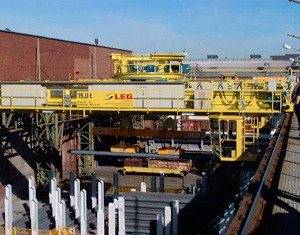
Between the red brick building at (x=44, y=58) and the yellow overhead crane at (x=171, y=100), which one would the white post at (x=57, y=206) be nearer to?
the yellow overhead crane at (x=171, y=100)

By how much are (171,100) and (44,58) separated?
11.4m

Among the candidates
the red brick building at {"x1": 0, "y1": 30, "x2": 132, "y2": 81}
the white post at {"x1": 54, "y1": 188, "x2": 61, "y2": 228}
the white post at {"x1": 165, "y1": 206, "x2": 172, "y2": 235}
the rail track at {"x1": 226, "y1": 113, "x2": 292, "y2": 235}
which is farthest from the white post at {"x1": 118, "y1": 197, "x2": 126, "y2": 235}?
the red brick building at {"x1": 0, "y1": 30, "x2": 132, "y2": 81}

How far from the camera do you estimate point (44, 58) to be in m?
21.4

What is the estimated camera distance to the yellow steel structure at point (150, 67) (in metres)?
14.9

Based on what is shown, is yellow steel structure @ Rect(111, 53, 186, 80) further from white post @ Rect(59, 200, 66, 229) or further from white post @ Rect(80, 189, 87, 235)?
white post @ Rect(59, 200, 66, 229)

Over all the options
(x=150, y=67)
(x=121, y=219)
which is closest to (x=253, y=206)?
(x=121, y=219)

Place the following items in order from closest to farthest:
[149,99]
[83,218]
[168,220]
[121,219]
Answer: [168,220] < [149,99] < [121,219] < [83,218]

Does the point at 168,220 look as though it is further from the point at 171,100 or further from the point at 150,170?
the point at 150,170

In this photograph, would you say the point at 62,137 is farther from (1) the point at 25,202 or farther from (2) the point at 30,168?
(1) the point at 25,202

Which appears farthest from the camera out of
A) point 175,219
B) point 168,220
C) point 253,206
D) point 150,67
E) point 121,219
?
point 150,67

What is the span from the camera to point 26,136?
19125 mm

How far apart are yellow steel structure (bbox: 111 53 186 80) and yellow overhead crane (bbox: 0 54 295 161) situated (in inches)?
53.7

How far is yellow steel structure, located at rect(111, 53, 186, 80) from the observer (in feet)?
49.0

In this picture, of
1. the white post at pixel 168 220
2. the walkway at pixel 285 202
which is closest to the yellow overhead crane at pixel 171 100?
the walkway at pixel 285 202
